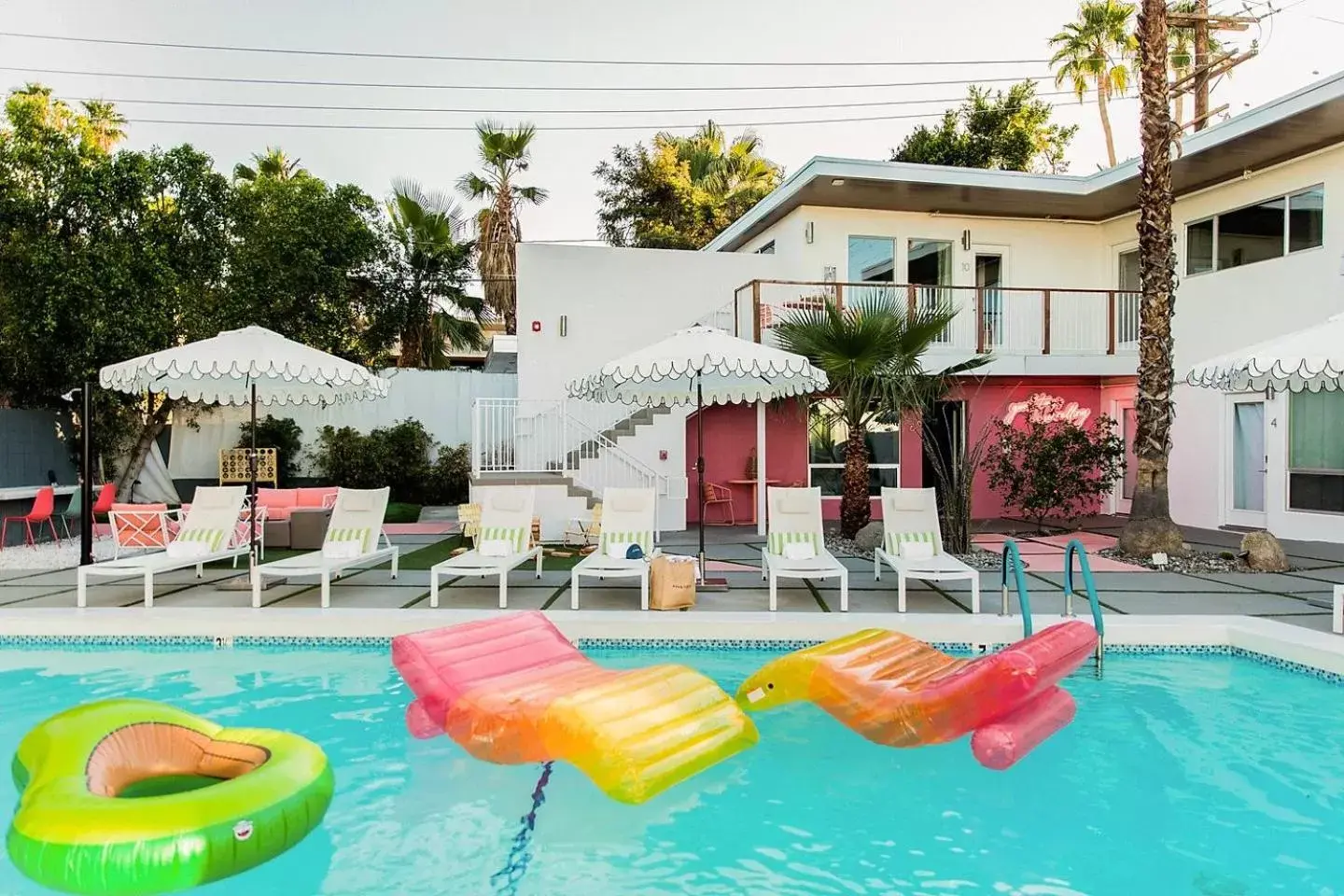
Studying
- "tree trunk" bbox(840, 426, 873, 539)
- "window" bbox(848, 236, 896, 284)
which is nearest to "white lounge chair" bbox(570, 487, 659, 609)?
"tree trunk" bbox(840, 426, 873, 539)

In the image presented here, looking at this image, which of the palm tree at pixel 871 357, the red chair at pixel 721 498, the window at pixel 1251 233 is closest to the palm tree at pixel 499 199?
the red chair at pixel 721 498

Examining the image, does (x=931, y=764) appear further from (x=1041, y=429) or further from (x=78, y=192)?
(x=78, y=192)

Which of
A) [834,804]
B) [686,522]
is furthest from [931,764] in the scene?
[686,522]

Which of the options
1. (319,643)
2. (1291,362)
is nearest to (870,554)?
(1291,362)

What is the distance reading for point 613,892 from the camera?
371 cm

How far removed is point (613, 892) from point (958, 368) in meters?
8.74

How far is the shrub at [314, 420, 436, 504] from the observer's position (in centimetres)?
1712

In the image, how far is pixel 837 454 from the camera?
48.9ft

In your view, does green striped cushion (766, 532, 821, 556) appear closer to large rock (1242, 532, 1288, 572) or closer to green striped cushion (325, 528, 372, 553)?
green striped cushion (325, 528, 372, 553)

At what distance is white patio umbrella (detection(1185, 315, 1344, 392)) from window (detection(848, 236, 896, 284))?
7748 millimetres

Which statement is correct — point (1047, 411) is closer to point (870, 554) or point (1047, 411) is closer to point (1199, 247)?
point (1199, 247)

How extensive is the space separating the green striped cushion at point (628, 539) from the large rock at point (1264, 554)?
702 centimetres

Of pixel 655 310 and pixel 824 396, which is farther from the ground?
pixel 655 310

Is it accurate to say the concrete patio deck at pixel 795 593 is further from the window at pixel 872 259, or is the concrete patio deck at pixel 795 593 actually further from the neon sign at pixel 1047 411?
the window at pixel 872 259
